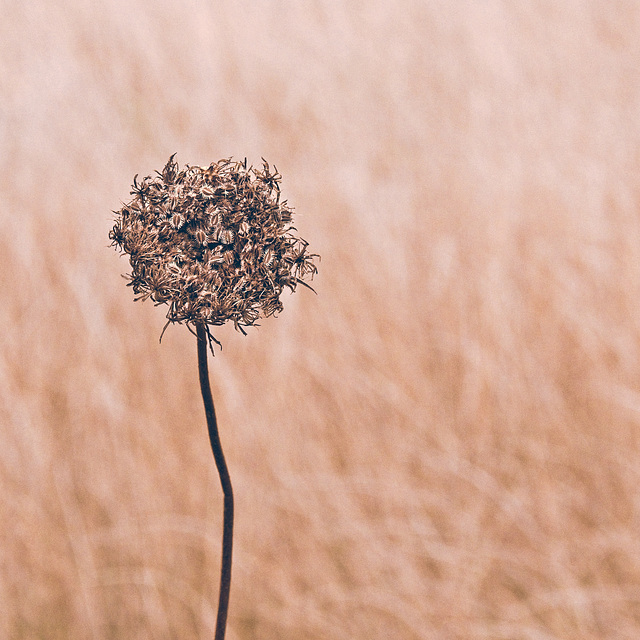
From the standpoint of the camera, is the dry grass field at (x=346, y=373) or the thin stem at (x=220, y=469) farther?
the dry grass field at (x=346, y=373)

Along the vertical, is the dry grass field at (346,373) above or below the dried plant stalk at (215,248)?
above

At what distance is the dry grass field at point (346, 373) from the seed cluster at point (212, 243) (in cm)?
89

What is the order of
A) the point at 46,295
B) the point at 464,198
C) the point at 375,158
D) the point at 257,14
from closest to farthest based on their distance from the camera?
the point at 46,295, the point at 464,198, the point at 375,158, the point at 257,14

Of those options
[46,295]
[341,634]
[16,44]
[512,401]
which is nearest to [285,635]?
[341,634]

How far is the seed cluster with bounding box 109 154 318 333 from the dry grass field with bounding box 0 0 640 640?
89cm

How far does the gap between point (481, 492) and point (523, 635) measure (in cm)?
24

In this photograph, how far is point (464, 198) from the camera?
1624mm

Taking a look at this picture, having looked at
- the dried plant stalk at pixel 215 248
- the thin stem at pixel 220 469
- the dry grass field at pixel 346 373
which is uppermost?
the dry grass field at pixel 346 373

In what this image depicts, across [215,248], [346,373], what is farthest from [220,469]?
[346,373]

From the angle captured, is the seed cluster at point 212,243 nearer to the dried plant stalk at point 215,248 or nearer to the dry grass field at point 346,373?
the dried plant stalk at point 215,248

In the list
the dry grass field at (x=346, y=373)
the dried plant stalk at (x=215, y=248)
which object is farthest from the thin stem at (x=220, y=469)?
the dry grass field at (x=346, y=373)

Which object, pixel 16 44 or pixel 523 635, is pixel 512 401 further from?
pixel 16 44

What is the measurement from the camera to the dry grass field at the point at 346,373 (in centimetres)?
114

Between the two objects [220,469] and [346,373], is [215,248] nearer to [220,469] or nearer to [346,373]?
[220,469]
